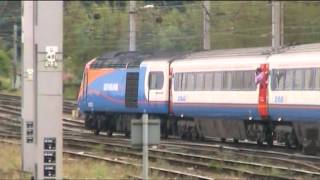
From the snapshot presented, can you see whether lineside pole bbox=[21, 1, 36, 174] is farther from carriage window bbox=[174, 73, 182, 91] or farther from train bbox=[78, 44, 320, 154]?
carriage window bbox=[174, 73, 182, 91]

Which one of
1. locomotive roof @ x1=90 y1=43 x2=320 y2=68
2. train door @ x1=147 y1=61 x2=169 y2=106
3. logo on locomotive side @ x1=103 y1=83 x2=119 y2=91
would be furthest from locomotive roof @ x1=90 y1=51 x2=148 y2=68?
train door @ x1=147 y1=61 x2=169 y2=106

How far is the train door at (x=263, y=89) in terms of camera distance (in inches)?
1000

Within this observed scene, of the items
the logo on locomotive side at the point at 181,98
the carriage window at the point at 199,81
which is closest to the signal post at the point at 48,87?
the carriage window at the point at 199,81

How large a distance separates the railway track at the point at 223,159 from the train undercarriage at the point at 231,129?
92 cm

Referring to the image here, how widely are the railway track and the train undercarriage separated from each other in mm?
921

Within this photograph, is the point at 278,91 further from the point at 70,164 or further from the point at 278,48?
the point at 70,164

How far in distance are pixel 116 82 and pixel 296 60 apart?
10.3 metres

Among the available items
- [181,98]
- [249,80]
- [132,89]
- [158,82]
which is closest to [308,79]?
[249,80]

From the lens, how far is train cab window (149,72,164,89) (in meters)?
30.4

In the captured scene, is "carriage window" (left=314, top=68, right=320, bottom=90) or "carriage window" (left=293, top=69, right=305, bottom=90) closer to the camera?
"carriage window" (left=314, top=68, right=320, bottom=90)

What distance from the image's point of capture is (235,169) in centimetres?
1905

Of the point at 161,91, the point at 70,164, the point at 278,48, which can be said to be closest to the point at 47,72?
the point at 70,164

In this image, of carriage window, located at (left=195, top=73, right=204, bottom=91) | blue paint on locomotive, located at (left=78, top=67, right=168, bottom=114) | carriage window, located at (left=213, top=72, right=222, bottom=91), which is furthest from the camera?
blue paint on locomotive, located at (left=78, top=67, right=168, bottom=114)

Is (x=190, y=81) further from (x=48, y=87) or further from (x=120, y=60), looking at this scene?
(x=48, y=87)
